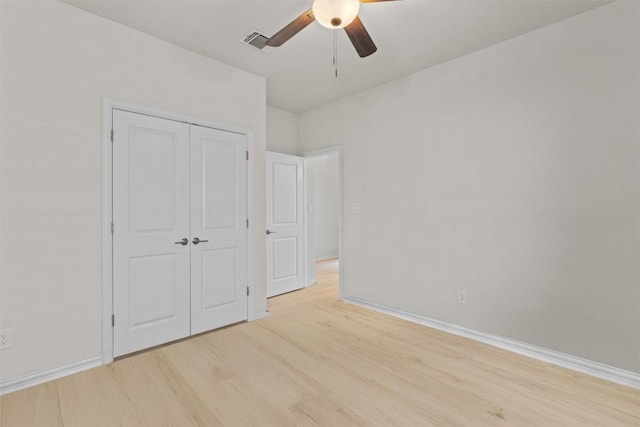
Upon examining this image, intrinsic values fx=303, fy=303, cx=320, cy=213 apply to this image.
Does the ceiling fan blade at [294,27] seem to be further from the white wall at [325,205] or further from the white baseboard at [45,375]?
the white wall at [325,205]

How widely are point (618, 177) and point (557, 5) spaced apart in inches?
52.7

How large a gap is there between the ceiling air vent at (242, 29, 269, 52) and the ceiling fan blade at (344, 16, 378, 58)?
1.04 m

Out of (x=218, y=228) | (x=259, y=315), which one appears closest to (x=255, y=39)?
(x=218, y=228)

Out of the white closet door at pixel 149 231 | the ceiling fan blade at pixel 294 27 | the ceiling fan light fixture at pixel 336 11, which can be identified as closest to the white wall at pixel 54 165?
the white closet door at pixel 149 231

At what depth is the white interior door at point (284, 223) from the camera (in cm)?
426

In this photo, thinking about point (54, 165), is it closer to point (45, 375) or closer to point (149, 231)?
point (149, 231)

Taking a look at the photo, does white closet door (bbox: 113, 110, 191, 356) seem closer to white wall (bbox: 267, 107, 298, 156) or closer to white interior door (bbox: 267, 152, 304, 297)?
white interior door (bbox: 267, 152, 304, 297)

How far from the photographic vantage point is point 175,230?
111 inches

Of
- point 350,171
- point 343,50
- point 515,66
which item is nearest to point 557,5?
point 515,66

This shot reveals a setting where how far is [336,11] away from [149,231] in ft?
7.46

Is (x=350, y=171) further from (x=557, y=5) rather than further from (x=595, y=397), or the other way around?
(x=595, y=397)

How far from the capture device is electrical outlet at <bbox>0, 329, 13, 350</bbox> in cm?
200

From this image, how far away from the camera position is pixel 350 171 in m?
3.98

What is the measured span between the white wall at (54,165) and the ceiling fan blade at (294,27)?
136cm
